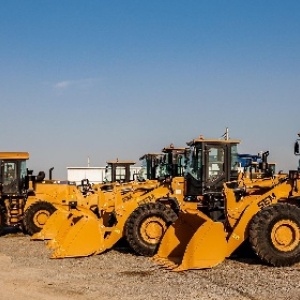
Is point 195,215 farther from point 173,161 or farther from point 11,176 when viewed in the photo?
point 11,176

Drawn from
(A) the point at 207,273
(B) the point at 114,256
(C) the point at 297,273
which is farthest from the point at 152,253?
(C) the point at 297,273

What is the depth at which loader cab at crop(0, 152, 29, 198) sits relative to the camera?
19.5m

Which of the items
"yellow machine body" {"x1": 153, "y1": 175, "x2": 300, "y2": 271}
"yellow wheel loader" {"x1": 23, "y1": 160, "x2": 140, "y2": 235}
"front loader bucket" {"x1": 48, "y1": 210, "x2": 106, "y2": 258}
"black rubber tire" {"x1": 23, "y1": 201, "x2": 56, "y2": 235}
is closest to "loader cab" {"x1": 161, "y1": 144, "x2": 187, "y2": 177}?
"yellow wheel loader" {"x1": 23, "y1": 160, "x2": 140, "y2": 235}

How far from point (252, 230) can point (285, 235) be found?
65cm

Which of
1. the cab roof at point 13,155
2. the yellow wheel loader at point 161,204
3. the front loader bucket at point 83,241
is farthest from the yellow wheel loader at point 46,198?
the front loader bucket at point 83,241

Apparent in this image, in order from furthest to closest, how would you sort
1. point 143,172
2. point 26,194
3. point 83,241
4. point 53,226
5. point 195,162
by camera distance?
point 143,172
point 26,194
point 53,226
point 195,162
point 83,241

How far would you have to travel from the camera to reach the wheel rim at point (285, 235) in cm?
1128

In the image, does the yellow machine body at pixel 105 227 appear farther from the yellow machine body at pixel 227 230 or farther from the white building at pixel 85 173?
the white building at pixel 85 173

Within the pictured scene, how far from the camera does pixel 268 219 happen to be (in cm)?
1127

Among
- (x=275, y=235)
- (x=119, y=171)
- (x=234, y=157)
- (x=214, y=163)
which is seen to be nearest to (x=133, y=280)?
(x=275, y=235)

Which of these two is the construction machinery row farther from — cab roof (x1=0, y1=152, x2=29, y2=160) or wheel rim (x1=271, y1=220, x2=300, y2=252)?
cab roof (x1=0, y1=152, x2=29, y2=160)

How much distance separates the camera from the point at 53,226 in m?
17.8

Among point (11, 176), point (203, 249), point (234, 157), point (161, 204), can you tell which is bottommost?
point (203, 249)

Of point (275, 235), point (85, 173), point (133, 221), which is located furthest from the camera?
point (85, 173)
